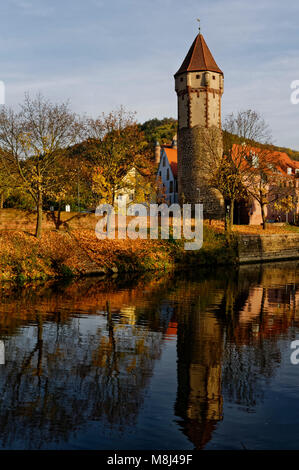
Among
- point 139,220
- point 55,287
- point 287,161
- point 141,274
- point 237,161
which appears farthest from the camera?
point 287,161

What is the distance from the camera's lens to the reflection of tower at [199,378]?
7648 mm

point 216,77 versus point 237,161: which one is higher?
point 216,77

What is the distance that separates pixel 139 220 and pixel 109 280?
13.7 metres

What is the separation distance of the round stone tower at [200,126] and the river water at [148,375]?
35.6 metres

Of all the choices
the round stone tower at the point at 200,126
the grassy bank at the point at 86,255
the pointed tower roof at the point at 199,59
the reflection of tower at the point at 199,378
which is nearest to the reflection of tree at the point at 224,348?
the reflection of tower at the point at 199,378

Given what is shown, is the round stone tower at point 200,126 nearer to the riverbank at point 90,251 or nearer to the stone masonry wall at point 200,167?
the stone masonry wall at point 200,167

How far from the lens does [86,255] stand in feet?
106

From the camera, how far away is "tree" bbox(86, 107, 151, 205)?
3747 centimetres

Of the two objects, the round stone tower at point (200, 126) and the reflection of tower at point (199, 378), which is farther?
the round stone tower at point (200, 126)

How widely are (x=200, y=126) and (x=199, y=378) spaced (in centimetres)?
4759

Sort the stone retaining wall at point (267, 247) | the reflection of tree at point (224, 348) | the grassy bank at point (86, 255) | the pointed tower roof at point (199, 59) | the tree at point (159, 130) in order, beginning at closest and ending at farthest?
the reflection of tree at point (224, 348)
the grassy bank at point (86, 255)
the stone retaining wall at point (267, 247)
the pointed tower roof at point (199, 59)
the tree at point (159, 130)

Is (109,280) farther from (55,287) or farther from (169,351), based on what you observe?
(169,351)
